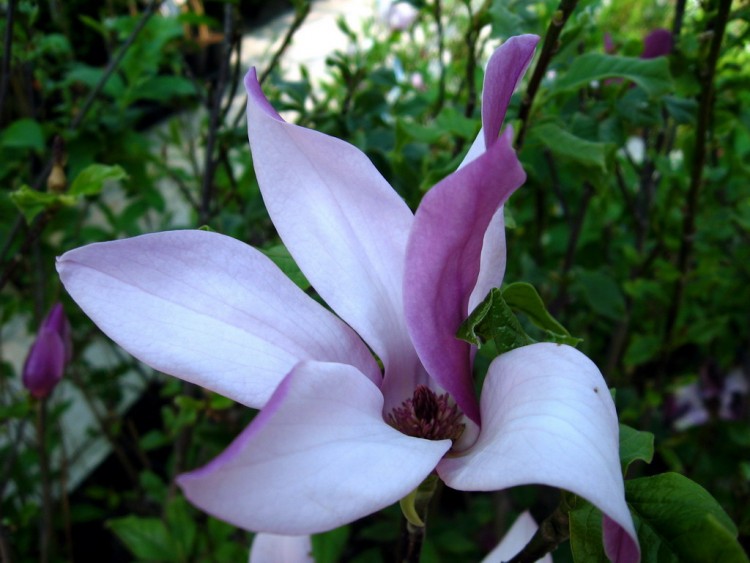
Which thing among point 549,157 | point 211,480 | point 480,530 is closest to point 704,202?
point 549,157

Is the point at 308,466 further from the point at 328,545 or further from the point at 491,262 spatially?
the point at 328,545

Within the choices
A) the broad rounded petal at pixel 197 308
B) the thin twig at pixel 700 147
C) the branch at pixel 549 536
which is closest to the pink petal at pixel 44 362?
the broad rounded petal at pixel 197 308

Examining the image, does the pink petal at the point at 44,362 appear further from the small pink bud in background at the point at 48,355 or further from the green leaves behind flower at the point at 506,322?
the green leaves behind flower at the point at 506,322

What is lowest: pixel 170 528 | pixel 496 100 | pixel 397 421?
pixel 170 528

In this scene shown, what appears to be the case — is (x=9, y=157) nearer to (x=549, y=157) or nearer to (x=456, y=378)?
(x=549, y=157)

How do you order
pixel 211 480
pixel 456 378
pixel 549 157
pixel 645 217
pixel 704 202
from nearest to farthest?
pixel 211 480
pixel 456 378
pixel 549 157
pixel 645 217
pixel 704 202

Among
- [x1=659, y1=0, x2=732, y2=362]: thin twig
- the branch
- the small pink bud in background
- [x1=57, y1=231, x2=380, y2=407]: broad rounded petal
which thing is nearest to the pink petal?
the small pink bud in background
